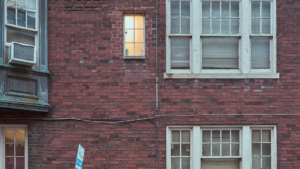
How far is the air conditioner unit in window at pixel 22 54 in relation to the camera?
6535 millimetres

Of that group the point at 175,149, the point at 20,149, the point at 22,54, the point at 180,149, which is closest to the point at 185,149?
the point at 180,149

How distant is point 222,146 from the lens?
741 cm

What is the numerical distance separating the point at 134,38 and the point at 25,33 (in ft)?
8.37

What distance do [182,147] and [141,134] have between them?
105 centimetres

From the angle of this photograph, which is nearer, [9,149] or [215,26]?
[9,149]

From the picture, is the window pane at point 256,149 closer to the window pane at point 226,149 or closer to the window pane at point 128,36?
the window pane at point 226,149

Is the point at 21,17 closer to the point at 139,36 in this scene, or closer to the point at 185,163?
the point at 139,36

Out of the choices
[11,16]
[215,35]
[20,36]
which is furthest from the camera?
[215,35]

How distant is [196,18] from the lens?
7438 millimetres

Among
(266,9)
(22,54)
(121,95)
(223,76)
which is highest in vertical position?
(266,9)

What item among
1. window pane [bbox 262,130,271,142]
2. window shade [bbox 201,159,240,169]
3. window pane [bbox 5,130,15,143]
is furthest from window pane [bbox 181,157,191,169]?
window pane [bbox 5,130,15,143]

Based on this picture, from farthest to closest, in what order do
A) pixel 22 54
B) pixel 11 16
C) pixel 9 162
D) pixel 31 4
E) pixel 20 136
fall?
pixel 20 136 < pixel 9 162 < pixel 31 4 < pixel 11 16 < pixel 22 54

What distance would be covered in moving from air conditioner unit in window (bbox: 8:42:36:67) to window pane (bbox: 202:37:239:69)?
13.2 feet

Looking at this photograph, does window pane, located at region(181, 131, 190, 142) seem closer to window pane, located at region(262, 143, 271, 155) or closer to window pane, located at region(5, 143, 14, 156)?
window pane, located at region(262, 143, 271, 155)
